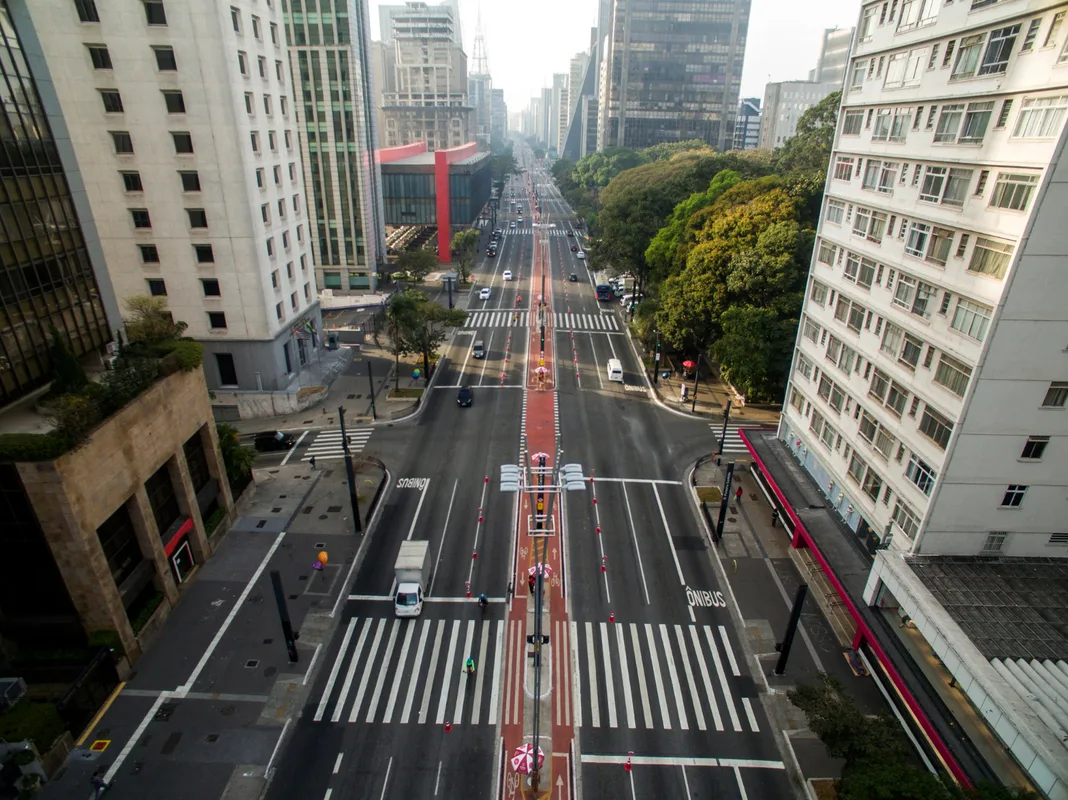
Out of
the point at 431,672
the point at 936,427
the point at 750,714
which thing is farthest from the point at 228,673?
the point at 936,427

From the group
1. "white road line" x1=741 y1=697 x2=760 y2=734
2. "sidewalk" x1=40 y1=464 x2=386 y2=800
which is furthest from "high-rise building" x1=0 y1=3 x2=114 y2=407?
"white road line" x1=741 y1=697 x2=760 y2=734

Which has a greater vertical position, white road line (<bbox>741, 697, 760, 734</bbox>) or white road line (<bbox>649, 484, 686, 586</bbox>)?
white road line (<bbox>741, 697, 760, 734</bbox>)

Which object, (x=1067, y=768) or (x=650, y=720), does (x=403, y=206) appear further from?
(x=1067, y=768)

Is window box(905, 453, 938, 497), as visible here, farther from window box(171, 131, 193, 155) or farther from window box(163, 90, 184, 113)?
window box(163, 90, 184, 113)

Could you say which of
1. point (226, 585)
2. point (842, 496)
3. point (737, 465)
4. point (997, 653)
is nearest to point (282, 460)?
point (226, 585)

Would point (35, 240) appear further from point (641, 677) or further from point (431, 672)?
point (641, 677)

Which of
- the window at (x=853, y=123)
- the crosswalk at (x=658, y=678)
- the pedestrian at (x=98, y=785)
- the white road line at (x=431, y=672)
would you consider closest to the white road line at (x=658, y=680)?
the crosswalk at (x=658, y=678)

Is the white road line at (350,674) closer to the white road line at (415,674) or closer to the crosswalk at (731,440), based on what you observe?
the white road line at (415,674)
